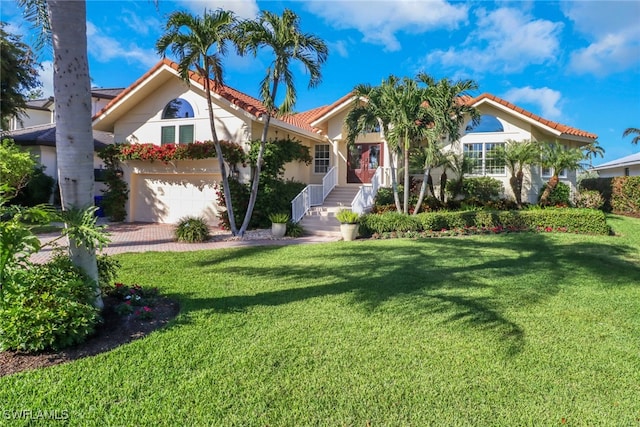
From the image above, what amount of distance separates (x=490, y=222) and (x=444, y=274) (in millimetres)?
6958

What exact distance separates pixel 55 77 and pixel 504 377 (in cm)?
576

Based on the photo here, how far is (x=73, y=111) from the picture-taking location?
13.5 feet

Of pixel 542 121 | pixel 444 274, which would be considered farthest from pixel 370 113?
pixel 542 121

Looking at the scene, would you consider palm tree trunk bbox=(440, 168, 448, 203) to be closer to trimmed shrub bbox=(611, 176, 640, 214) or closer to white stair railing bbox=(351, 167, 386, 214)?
white stair railing bbox=(351, 167, 386, 214)

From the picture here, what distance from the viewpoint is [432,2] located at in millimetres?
11844

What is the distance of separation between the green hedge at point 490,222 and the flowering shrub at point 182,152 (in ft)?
19.0

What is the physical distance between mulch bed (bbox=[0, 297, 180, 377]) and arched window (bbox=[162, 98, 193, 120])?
12.7 meters

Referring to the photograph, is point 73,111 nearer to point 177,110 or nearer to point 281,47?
point 281,47

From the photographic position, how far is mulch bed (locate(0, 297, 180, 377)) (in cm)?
351

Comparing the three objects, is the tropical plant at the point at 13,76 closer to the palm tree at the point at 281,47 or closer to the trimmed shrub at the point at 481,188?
the palm tree at the point at 281,47

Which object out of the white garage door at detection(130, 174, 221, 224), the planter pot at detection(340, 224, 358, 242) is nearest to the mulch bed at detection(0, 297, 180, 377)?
the planter pot at detection(340, 224, 358, 242)

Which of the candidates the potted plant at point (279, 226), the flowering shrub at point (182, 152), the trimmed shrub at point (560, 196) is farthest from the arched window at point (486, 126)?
the flowering shrub at point (182, 152)

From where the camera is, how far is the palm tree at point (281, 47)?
438 inches

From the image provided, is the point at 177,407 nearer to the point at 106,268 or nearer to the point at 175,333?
the point at 175,333
